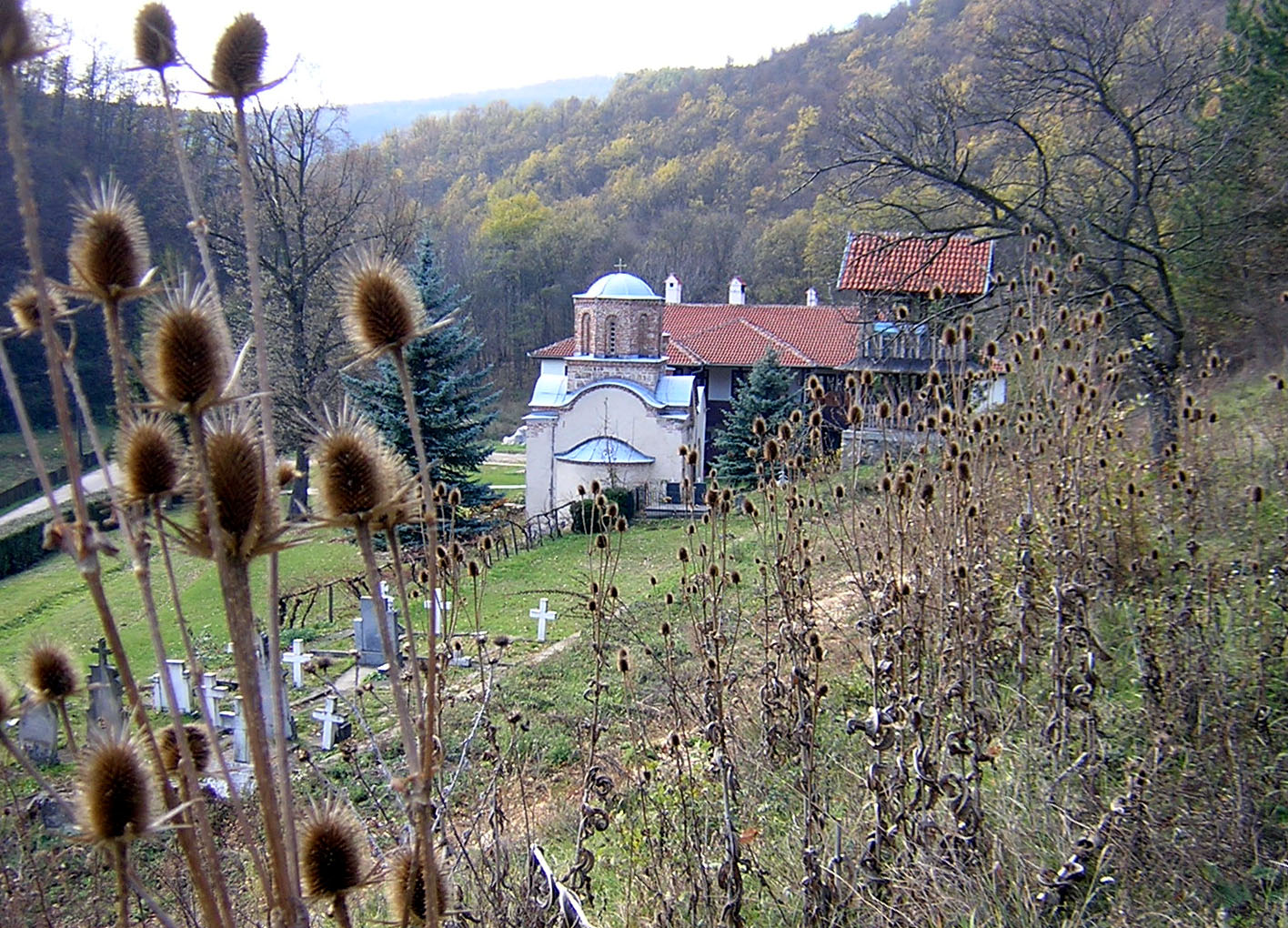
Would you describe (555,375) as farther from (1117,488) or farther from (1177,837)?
(1177,837)

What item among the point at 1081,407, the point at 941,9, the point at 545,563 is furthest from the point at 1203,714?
the point at 941,9

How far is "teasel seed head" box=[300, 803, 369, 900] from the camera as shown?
1232mm

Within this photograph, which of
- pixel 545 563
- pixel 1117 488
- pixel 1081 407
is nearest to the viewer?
pixel 1081 407

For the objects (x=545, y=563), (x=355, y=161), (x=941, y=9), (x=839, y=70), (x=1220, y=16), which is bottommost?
(x=545, y=563)

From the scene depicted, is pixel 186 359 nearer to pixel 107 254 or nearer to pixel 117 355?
pixel 117 355

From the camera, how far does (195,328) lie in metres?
1.11

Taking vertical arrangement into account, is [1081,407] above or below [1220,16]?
below

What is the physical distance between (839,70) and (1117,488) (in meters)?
72.0

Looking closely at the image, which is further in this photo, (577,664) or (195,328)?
(577,664)

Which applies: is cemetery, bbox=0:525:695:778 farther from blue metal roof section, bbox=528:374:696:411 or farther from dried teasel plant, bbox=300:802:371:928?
blue metal roof section, bbox=528:374:696:411

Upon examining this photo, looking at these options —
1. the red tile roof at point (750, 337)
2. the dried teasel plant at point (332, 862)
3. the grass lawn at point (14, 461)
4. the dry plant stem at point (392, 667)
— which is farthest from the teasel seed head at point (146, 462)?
the red tile roof at point (750, 337)

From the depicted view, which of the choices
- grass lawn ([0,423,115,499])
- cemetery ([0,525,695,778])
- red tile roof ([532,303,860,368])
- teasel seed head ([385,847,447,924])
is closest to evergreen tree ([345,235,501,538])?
cemetery ([0,525,695,778])

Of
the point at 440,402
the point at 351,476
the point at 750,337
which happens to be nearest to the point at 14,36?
the point at 351,476

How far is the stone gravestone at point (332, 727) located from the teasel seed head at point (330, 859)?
22.0ft
